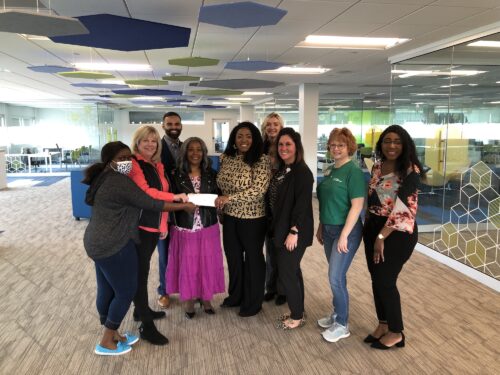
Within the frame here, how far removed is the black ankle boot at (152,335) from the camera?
3.05 meters

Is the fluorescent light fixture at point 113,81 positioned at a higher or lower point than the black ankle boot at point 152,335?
higher

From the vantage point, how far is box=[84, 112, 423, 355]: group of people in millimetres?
2605

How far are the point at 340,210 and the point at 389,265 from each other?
0.52m

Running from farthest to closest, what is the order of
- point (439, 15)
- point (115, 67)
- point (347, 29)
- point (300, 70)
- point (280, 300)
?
1. point (300, 70)
2. point (115, 67)
3. point (347, 29)
4. point (439, 15)
5. point (280, 300)

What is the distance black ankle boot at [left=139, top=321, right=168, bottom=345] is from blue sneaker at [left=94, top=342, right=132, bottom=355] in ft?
0.52

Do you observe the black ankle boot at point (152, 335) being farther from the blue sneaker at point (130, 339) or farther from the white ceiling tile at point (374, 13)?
the white ceiling tile at point (374, 13)

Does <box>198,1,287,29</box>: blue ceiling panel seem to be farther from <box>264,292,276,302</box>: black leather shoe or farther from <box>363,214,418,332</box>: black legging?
<box>264,292,276,302</box>: black leather shoe

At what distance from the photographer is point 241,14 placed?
10.3 ft

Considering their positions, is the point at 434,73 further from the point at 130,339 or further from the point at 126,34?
the point at 130,339

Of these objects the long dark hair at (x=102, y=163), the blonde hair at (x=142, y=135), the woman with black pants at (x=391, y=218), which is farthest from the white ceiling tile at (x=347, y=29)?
the long dark hair at (x=102, y=163)

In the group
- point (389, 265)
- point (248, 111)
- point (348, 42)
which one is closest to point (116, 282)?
point (389, 265)

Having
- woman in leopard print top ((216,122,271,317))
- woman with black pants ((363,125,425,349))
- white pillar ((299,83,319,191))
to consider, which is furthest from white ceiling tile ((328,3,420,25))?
white pillar ((299,83,319,191))

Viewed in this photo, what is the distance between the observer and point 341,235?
284cm

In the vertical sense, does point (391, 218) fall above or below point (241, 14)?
below
